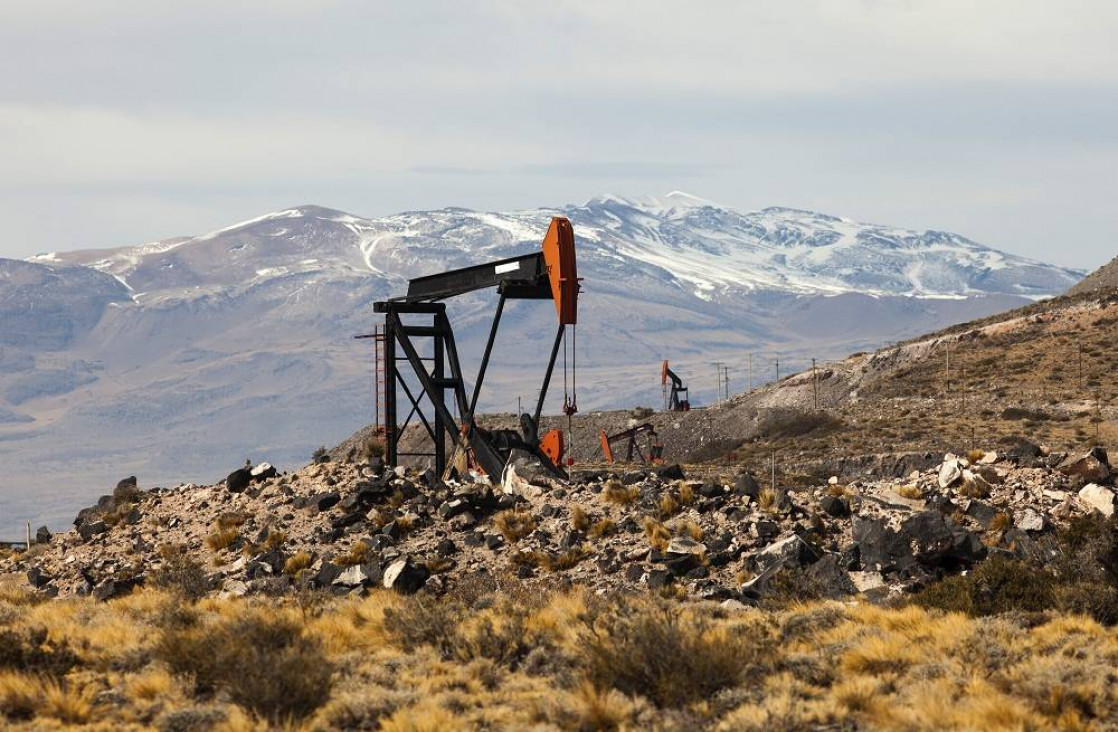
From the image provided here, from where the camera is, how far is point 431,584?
2436 cm

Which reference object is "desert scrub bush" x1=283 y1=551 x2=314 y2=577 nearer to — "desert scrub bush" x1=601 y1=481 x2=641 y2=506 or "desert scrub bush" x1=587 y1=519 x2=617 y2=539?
"desert scrub bush" x1=587 y1=519 x2=617 y2=539

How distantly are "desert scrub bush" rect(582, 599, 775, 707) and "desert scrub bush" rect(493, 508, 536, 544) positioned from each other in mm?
10096

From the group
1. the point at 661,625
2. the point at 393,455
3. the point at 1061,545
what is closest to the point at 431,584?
the point at 661,625

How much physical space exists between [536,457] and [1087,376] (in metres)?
47.3

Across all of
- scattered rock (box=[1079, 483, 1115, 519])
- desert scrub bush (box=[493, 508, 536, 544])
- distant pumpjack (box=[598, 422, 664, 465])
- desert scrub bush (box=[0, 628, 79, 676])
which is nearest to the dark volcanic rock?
desert scrub bush (box=[493, 508, 536, 544])

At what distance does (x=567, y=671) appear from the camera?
16.1 meters

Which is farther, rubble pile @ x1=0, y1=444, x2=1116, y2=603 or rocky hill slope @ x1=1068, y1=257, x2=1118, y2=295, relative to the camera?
rocky hill slope @ x1=1068, y1=257, x2=1118, y2=295

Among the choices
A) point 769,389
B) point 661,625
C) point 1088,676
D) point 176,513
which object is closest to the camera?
point 1088,676

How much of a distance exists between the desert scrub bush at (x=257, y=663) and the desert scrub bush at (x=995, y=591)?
914cm

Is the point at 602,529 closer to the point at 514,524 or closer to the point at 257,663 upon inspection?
the point at 514,524

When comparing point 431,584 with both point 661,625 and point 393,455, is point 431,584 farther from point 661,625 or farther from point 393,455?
point 393,455

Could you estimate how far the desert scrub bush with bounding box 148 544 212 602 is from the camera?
24.0 m

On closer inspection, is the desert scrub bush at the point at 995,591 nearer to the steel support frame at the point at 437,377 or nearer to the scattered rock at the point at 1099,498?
the scattered rock at the point at 1099,498

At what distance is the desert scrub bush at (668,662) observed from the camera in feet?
48.0
